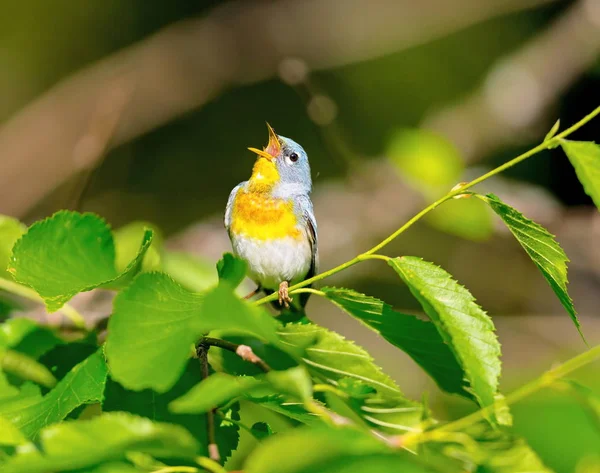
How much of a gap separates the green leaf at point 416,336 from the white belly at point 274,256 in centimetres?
76

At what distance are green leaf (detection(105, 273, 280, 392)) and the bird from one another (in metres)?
0.79

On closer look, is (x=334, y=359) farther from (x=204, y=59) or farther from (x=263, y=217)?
(x=204, y=59)

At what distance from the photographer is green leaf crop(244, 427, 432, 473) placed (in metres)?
0.49

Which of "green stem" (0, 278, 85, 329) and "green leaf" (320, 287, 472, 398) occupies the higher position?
"green stem" (0, 278, 85, 329)

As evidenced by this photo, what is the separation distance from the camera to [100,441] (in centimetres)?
56

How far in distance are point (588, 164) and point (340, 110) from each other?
3065mm

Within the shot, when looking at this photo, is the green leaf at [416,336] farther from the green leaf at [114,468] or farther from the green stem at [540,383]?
the green leaf at [114,468]

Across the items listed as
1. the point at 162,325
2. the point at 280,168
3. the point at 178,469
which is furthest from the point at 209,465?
the point at 280,168

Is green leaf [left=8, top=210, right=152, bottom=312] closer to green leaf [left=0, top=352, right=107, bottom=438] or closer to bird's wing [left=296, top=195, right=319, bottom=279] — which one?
green leaf [left=0, top=352, right=107, bottom=438]

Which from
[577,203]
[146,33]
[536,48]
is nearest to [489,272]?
[577,203]

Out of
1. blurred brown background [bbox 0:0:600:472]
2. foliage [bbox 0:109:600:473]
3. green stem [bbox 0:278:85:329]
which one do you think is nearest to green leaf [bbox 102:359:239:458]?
foliage [bbox 0:109:600:473]

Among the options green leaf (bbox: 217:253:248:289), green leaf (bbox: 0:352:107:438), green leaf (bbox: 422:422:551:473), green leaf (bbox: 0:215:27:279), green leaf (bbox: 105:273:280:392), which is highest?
green leaf (bbox: 0:215:27:279)

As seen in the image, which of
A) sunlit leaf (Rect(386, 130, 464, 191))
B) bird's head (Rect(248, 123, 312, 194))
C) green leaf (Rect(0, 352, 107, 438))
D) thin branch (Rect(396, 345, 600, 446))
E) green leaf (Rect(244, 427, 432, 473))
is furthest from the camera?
sunlit leaf (Rect(386, 130, 464, 191))

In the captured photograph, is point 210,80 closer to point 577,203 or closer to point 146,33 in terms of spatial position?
point 146,33
